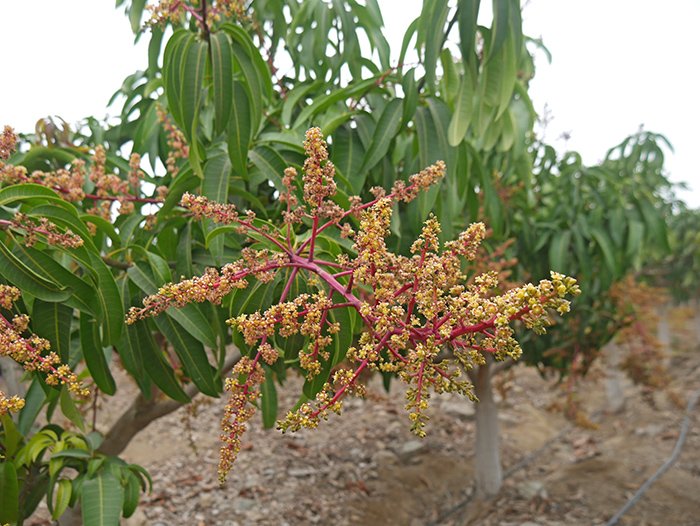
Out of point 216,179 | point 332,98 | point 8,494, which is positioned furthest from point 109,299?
point 332,98

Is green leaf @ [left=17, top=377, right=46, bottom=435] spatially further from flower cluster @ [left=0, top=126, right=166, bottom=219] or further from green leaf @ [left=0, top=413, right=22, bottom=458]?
flower cluster @ [left=0, top=126, right=166, bottom=219]

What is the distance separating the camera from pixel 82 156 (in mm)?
1735

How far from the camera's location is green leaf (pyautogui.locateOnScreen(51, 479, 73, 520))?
1298 millimetres

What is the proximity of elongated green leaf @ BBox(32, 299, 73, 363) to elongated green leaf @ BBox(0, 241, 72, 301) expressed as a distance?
0.27 feet

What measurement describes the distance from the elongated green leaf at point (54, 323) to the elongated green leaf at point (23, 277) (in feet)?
0.27

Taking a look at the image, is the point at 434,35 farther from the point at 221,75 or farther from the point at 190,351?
the point at 190,351

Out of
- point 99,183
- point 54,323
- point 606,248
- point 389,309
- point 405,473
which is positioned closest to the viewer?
point 389,309

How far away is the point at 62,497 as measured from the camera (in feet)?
4.35

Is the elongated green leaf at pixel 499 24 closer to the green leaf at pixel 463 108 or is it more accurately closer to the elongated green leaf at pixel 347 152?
the green leaf at pixel 463 108

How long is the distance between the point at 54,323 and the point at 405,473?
3434mm

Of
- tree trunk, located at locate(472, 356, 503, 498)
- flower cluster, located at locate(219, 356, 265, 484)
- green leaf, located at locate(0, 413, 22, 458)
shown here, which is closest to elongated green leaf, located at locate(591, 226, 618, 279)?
tree trunk, located at locate(472, 356, 503, 498)

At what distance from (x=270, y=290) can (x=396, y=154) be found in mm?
736

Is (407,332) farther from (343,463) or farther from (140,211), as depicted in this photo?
(343,463)

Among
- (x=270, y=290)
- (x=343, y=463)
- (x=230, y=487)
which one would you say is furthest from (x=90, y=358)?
(x=343, y=463)
